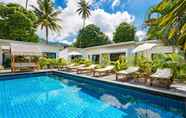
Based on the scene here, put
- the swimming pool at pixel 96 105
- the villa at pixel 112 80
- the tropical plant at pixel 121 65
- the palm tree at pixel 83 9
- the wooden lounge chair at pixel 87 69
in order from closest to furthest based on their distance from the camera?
the swimming pool at pixel 96 105 < the villa at pixel 112 80 < the tropical plant at pixel 121 65 < the wooden lounge chair at pixel 87 69 < the palm tree at pixel 83 9

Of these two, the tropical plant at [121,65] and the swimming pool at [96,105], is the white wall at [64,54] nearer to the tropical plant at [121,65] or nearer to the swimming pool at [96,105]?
the tropical plant at [121,65]

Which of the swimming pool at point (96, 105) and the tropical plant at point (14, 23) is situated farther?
the tropical plant at point (14, 23)

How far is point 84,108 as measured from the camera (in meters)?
7.09

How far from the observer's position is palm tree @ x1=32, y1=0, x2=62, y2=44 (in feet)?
107

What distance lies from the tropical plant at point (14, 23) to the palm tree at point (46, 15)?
135 inches

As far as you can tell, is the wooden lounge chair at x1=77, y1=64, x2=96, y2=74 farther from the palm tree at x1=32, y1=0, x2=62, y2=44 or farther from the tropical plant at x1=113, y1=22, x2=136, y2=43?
the tropical plant at x1=113, y1=22, x2=136, y2=43

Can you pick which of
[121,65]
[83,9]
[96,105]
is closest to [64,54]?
[121,65]

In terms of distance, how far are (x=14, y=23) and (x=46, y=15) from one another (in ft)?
20.4

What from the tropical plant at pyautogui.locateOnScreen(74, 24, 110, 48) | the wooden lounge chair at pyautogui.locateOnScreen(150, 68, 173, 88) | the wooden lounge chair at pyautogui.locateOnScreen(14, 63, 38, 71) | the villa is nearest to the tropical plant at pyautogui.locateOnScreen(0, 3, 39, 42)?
the villa

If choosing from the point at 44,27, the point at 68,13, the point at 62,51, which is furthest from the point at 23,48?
the point at 68,13

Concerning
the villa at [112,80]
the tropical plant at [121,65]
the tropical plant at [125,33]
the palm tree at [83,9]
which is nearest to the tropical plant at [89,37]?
the palm tree at [83,9]

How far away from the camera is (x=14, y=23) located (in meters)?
28.2

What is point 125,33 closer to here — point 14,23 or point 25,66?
point 14,23

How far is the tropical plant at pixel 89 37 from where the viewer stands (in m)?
40.8
